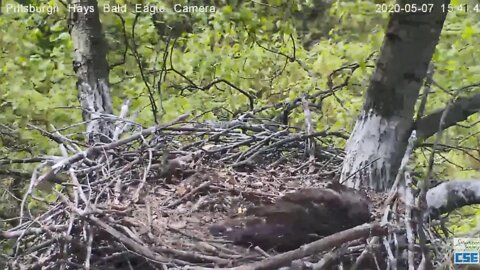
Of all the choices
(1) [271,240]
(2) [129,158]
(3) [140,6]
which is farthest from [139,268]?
(3) [140,6]

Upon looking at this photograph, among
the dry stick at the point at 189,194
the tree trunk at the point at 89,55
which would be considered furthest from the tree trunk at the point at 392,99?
the tree trunk at the point at 89,55

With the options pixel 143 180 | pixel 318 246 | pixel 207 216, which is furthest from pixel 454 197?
pixel 143 180

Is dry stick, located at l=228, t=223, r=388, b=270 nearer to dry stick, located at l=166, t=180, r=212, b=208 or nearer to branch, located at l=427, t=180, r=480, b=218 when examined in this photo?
branch, located at l=427, t=180, r=480, b=218

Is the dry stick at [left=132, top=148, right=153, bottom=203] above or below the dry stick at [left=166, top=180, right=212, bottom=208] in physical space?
above

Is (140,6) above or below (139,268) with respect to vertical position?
above

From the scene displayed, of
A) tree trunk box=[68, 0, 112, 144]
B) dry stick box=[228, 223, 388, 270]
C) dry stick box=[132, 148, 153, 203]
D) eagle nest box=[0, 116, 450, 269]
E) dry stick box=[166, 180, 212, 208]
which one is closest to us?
dry stick box=[228, 223, 388, 270]

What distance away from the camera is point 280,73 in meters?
5.36

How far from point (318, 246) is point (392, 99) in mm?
961

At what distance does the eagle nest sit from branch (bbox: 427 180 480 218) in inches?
4.1

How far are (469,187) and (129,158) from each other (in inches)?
50.1

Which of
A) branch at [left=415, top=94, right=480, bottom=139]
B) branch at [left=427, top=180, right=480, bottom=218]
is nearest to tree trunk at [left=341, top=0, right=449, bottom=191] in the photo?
branch at [left=415, top=94, right=480, bottom=139]

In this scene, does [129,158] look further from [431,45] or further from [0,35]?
[0,35]

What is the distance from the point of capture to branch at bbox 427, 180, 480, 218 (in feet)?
6.69

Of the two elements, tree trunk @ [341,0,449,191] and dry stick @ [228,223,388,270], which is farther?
tree trunk @ [341,0,449,191]
